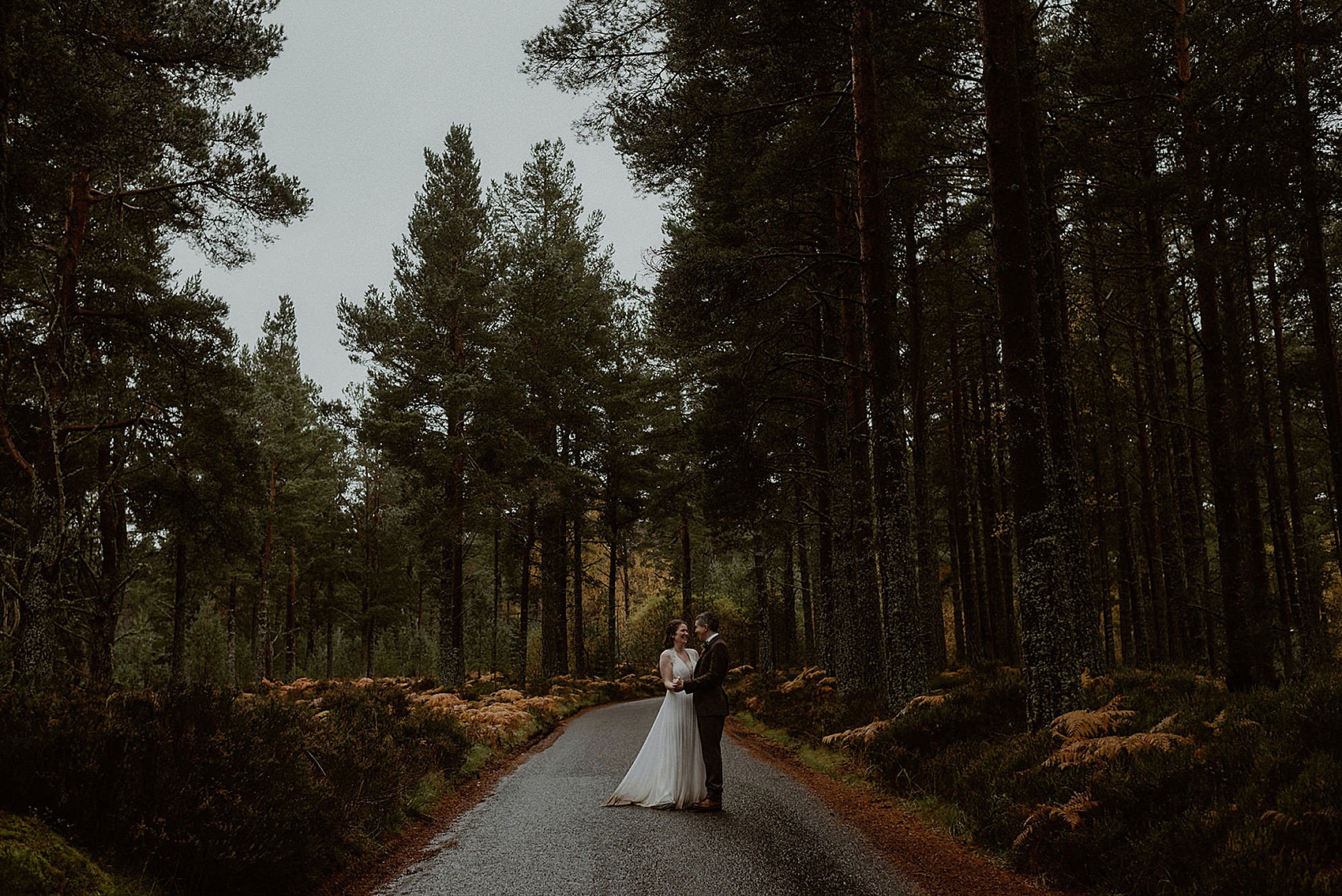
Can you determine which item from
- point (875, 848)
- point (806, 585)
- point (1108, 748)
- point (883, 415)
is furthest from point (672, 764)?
point (806, 585)

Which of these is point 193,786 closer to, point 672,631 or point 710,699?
point 710,699

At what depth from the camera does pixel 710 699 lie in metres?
7.66

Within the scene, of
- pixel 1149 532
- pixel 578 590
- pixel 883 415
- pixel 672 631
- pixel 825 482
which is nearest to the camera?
pixel 672 631

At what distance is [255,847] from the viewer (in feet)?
14.7

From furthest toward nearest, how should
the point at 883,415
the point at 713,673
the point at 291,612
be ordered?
Result: 1. the point at 291,612
2. the point at 883,415
3. the point at 713,673

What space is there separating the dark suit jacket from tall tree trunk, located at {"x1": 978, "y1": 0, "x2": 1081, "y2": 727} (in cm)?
294

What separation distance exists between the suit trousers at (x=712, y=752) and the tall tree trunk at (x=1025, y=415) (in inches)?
118

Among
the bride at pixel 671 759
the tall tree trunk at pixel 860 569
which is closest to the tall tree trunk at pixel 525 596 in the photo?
the tall tree trunk at pixel 860 569

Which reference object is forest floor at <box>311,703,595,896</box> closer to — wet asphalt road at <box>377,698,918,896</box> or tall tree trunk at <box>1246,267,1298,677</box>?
wet asphalt road at <box>377,698,918,896</box>

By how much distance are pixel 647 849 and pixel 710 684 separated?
209 centimetres

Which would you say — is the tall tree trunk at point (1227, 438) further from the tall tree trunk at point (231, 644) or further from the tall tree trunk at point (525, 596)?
the tall tree trunk at point (231, 644)

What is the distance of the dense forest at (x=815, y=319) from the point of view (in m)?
8.05

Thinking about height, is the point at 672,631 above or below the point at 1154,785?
above

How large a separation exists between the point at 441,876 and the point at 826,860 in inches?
109
